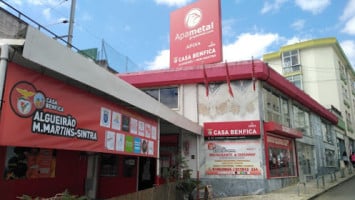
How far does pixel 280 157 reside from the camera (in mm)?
16750

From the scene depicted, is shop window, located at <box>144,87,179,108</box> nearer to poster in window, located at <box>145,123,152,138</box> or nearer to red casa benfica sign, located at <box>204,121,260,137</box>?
red casa benfica sign, located at <box>204,121,260,137</box>

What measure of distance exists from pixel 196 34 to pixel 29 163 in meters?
11.5

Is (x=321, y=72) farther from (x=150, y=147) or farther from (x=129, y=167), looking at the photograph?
(x=150, y=147)

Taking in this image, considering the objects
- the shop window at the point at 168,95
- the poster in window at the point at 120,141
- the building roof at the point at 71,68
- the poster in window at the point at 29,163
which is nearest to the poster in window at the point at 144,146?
the building roof at the point at 71,68

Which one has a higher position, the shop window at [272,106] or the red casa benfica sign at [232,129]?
the shop window at [272,106]

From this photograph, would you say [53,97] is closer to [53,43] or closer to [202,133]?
[53,43]

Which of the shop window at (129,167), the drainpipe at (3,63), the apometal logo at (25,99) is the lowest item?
the shop window at (129,167)

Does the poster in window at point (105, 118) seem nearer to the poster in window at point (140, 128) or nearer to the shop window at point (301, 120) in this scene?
the poster in window at point (140, 128)

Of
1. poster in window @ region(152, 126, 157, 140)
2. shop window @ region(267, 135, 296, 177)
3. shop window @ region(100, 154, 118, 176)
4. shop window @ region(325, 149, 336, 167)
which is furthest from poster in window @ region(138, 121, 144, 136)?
shop window @ region(325, 149, 336, 167)

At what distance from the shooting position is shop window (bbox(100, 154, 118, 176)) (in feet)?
45.6

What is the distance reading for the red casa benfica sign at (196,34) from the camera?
1694cm

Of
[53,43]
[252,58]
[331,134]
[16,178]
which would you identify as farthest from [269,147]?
[331,134]

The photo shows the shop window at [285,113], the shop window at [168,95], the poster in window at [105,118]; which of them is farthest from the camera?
the shop window at [285,113]

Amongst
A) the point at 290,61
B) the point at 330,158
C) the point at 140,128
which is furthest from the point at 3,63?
the point at 290,61
